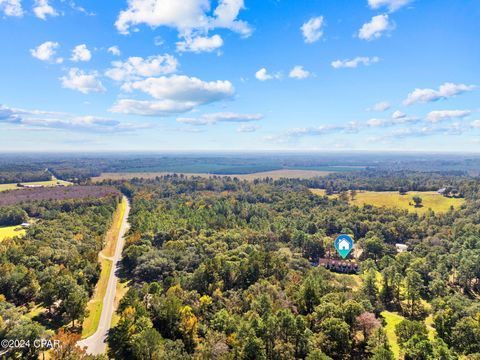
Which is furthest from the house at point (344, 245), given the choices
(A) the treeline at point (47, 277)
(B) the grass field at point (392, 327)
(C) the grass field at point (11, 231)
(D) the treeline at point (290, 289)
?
(C) the grass field at point (11, 231)

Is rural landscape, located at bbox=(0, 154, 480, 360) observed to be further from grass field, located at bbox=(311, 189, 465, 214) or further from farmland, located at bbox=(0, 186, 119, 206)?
grass field, located at bbox=(311, 189, 465, 214)

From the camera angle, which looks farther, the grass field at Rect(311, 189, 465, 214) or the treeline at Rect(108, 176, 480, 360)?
the grass field at Rect(311, 189, 465, 214)

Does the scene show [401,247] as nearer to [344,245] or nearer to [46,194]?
[344,245]

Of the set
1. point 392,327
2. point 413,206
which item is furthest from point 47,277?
point 413,206

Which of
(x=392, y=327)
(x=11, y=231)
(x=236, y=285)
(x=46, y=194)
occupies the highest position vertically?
(x=46, y=194)

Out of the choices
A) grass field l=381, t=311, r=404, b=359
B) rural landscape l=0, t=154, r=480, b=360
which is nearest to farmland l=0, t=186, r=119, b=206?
rural landscape l=0, t=154, r=480, b=360

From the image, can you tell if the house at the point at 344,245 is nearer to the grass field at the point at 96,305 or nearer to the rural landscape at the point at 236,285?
the rural landscape at the point at 236,285
